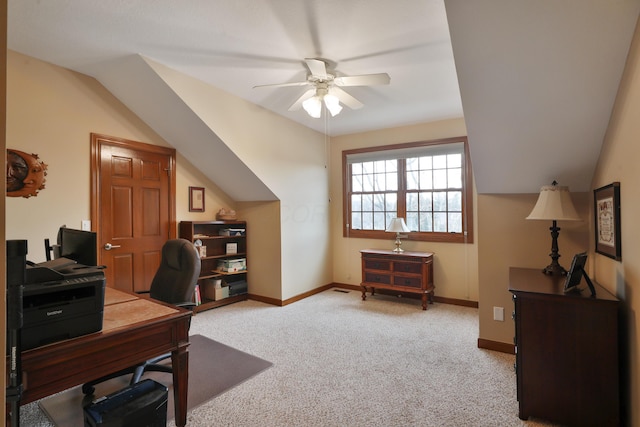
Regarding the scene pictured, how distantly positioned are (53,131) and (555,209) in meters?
4.40

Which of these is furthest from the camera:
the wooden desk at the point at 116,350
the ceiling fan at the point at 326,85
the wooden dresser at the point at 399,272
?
the wooden dresser at the point at 399,272

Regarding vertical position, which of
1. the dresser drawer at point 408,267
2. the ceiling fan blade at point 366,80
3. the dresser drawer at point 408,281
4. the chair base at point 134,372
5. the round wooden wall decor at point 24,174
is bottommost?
the chair base at point 134,372

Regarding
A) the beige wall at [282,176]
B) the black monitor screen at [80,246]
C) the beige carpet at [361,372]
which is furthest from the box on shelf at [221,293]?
the black monitor screen at [80,246]

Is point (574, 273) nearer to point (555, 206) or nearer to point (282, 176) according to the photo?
point (555, 206)

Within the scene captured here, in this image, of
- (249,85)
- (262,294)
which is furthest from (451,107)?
(262,294)

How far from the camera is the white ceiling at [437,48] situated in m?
1.76

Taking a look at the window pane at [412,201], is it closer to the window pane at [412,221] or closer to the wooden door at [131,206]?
the window pane at [412,221]

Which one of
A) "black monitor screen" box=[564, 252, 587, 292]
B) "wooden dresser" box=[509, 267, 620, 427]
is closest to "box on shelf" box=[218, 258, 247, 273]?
"wooden dresser" box=[509, 267, 620, 427]

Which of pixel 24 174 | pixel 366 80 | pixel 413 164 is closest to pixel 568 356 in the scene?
pixel 366 80

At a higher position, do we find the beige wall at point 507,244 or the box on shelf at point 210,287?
the beige wall at point 507,244

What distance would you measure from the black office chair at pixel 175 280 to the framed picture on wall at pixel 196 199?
1.67 meters

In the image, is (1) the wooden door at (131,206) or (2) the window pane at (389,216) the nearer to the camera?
(1) the wooden door at (131,206)

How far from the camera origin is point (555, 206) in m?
2.46

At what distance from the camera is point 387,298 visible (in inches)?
188
